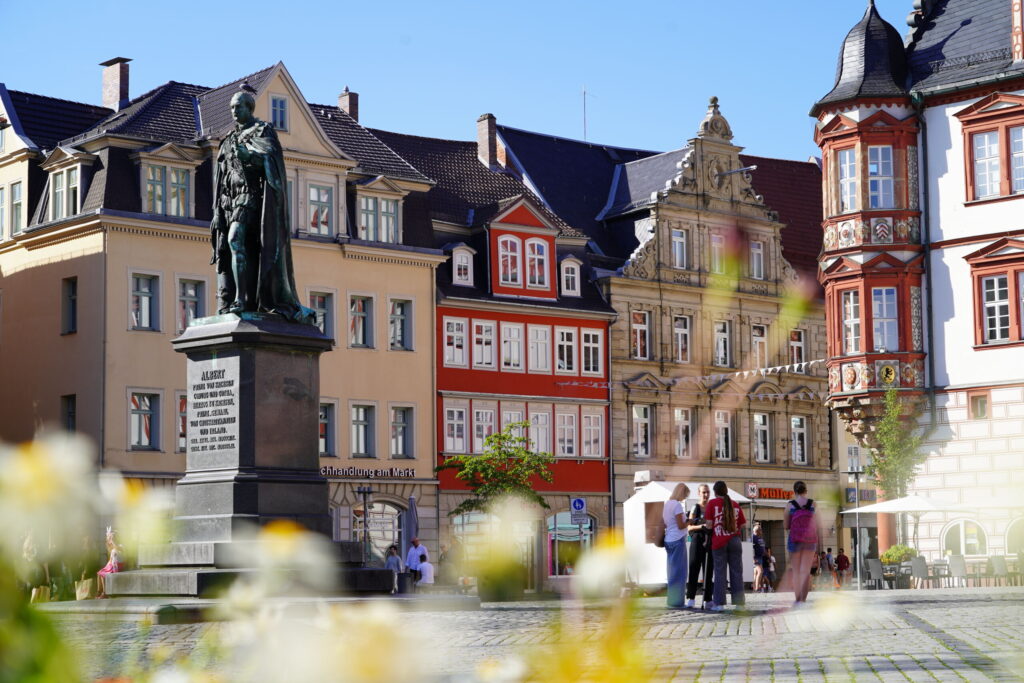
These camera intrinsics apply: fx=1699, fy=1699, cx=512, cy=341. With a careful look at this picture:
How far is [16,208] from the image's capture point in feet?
144

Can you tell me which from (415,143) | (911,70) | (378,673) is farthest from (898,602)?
(415,143)

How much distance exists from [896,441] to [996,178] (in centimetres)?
553

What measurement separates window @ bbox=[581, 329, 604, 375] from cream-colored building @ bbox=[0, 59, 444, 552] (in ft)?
19.1

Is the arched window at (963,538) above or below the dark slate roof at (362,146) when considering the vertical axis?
below

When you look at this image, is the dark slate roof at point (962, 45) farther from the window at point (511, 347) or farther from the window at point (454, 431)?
the window at point (454, 431)

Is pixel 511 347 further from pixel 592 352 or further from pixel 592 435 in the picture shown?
pixel 592 435

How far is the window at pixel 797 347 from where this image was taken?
56.7 m

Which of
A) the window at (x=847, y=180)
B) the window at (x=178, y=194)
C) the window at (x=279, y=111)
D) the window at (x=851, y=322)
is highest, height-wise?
the window at (x=279, y=111)

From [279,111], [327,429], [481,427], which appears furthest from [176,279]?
[481,427]

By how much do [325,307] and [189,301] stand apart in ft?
13.4

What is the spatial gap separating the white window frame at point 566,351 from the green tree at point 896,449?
17.2 m

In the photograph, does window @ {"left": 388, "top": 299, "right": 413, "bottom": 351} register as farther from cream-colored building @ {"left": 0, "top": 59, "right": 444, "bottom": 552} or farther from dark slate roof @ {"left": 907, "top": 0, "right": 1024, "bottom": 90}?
dark slate roof @ {"left": 907, "top": 0, "right": 1024, "bottom": 90}

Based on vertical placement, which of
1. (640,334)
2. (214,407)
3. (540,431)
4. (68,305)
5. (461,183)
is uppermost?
(461,183)

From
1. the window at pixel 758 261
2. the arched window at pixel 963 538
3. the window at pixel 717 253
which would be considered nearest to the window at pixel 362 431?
the window at pixel 717 253
